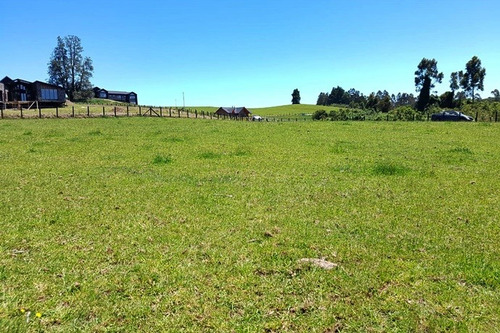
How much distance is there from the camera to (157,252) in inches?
212

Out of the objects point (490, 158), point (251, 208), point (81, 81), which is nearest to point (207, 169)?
point (251, 208)

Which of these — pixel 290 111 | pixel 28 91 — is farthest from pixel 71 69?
pixel 290 111

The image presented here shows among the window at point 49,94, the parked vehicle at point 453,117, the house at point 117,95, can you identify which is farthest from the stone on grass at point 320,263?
the house at point 117,95

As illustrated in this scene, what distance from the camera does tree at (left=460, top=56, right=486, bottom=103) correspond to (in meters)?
98.6

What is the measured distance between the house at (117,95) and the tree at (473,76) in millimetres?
125420

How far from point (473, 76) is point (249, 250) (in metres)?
119

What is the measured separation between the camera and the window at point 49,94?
79.3m

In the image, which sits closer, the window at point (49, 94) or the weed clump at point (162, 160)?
the weed clump at point (162, 160)

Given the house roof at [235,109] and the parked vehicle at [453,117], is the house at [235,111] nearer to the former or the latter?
the house roof at [235,109]

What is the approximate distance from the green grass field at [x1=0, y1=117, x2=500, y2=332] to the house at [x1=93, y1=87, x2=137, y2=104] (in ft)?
458

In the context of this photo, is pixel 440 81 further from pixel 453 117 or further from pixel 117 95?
pixel 117 95

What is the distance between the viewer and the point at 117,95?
14325 cm

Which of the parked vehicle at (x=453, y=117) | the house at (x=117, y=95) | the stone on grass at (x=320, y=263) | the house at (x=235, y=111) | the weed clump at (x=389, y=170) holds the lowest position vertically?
the stone on grass at (x=320, y=263)

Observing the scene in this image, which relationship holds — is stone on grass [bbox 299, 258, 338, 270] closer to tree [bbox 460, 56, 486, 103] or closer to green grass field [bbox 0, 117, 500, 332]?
green grass field [bbox 0, 117, 500, 332]
